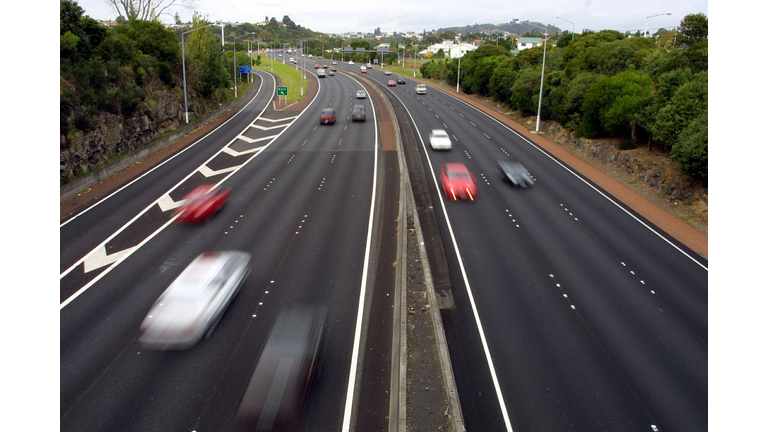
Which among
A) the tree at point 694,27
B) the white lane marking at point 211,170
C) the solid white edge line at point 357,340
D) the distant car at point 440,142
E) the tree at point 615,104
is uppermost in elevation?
the tree at point 694,27

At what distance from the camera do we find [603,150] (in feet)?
117

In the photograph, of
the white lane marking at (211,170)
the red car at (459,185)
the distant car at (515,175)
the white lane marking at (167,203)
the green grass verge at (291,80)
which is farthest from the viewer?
the green grass verge at (291,80)

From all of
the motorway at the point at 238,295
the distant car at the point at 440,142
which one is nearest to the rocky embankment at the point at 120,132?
the motorway at the point at 238,295

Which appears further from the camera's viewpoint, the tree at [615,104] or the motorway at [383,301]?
the tree at [615,104]

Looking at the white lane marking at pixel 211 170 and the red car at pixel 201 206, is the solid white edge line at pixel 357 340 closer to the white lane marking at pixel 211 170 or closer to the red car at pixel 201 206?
the red car at pixel 201 206

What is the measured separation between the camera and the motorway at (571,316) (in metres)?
12.1

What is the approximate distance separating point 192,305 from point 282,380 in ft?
15.6

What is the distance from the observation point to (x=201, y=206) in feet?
77.6

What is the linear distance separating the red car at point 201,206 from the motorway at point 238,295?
52cm

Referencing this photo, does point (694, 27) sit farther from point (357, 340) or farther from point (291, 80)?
point (291, 80)

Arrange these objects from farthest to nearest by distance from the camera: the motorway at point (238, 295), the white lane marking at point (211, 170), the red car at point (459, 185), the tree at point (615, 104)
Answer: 1. the tree at point (615, 104)
2. the white lane marking at point (211, 170)
3. the red car at point (459, 185)
4. the motorway at point (238, 295)

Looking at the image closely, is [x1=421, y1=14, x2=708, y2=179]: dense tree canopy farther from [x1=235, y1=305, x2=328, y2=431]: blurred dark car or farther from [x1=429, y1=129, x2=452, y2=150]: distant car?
[x1=235, y1=305, x2=328, y2=431]: blurred dark car

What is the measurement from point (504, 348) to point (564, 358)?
5.58 ft

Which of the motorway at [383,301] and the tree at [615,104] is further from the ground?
the tree at [615,104]
